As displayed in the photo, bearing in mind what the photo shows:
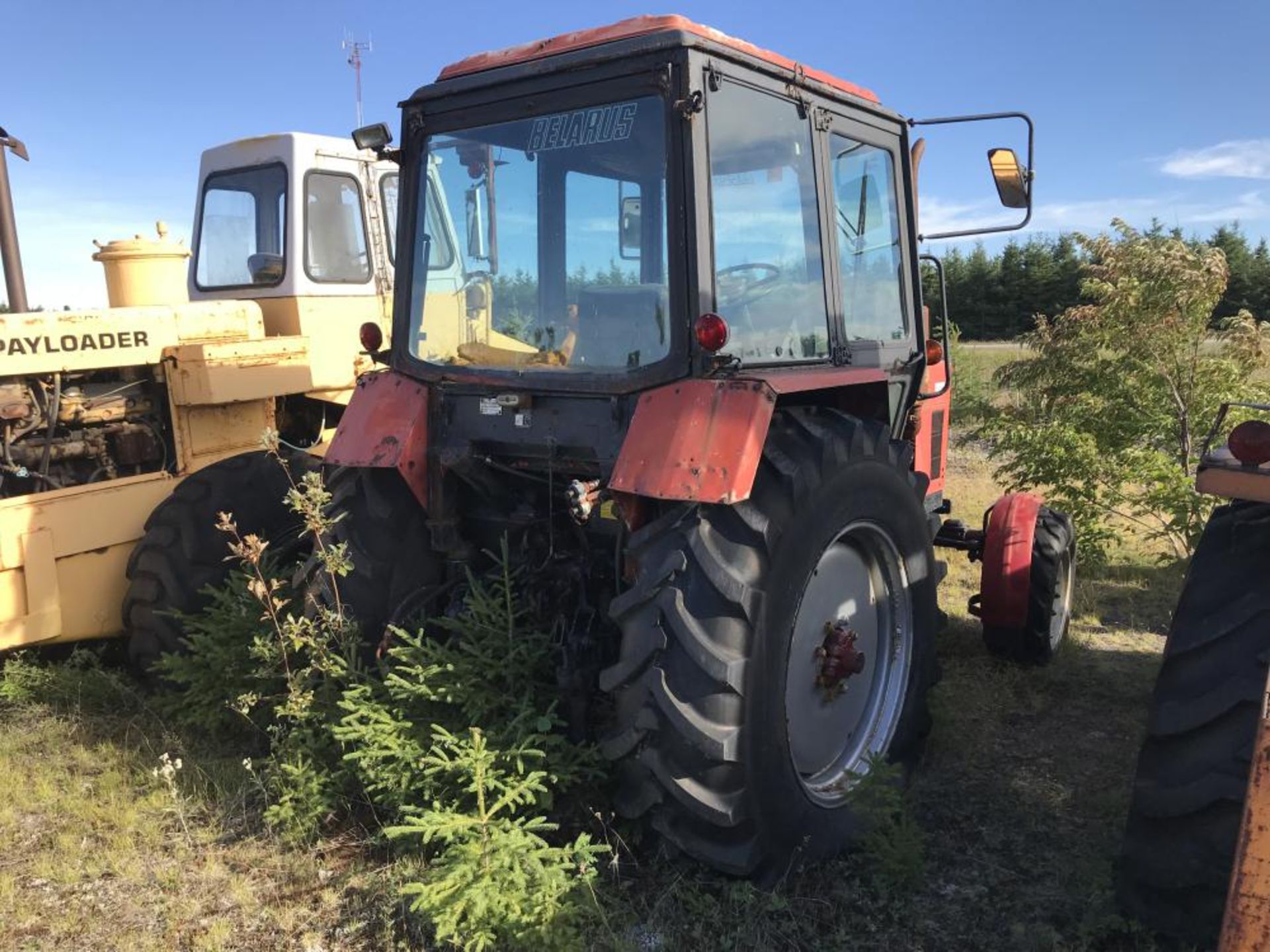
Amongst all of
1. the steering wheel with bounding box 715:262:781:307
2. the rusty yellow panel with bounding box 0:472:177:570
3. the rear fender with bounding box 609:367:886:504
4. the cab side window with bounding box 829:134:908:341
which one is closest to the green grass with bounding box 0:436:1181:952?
the rusty yellow panel with bounding box 0:472:177:570

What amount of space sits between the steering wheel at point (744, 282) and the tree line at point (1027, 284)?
28.5 m

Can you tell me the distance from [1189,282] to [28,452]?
6980mm

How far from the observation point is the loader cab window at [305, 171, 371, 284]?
18.7 ft

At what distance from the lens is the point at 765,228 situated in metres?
3.21

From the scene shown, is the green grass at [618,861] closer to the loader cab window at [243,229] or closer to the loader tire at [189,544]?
the loader tire at [189,544]

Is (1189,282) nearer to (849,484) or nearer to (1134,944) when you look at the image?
(849,484)

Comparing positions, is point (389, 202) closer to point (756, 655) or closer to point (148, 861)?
point (148, 861)

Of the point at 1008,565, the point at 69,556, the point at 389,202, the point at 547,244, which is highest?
the point at 389,202

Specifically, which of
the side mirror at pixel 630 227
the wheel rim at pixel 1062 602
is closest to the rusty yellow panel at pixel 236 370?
the side mirror at pixel 630 227

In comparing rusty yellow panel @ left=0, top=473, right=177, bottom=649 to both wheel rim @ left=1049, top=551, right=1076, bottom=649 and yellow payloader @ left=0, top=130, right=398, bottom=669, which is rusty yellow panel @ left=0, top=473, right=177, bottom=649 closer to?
yellow payloader @ left=0, top=130, right=398, bottom=669

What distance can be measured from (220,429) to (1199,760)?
14.7ft

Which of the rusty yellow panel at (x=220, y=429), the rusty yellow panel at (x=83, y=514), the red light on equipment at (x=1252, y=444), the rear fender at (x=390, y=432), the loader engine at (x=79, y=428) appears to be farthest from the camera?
the rusty yellow panel at (x=220, y=429)

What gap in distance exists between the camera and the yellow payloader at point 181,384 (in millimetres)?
4230

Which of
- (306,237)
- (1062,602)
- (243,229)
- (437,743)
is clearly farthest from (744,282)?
(243,229)
